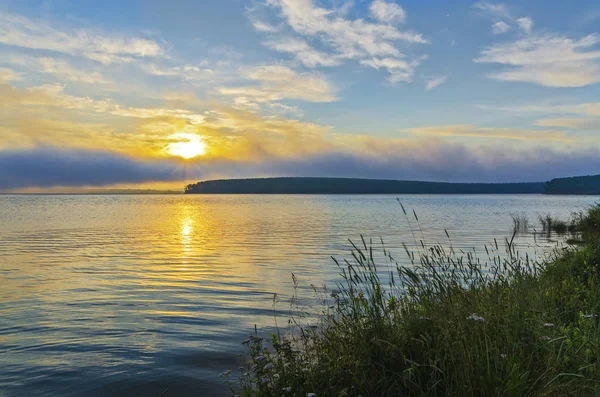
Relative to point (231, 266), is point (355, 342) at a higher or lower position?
higher

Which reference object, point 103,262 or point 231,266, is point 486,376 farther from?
point 103,262

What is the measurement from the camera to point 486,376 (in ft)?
19.2

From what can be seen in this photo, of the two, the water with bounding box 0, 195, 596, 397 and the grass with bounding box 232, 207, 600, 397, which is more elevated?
the grass with bounding box 232, 207, 600, 397

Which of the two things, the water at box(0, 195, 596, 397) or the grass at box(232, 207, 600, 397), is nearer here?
the grass at box(232, 207, 600, 397)

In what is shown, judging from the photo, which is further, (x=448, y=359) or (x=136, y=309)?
(x=136, y=309)

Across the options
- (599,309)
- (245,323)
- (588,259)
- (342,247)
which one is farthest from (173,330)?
(342,247)

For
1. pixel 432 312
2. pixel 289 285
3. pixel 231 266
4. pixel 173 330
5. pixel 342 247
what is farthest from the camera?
pixel 342 247

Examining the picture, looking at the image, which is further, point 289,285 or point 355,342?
point 289,285

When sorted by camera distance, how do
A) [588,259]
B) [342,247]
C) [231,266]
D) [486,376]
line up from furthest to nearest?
[342,247] < [231,266] < [588,259] < [486,376]

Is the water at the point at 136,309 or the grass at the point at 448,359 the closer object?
the grass at the point at 448,359

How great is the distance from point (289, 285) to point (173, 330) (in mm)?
7274

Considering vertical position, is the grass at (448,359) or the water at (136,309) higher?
the grass at (448,359)

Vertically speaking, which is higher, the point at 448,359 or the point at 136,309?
the point at 448,359

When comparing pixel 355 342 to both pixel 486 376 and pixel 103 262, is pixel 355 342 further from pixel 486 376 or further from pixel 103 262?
pixel 103 262
